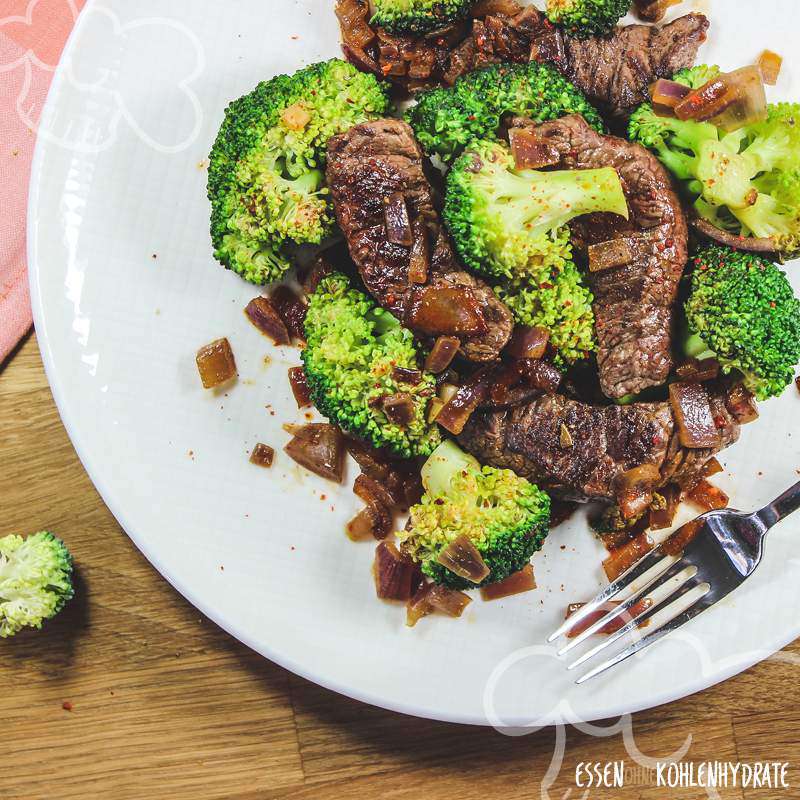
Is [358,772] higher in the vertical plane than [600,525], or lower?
lower

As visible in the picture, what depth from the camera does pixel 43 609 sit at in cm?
309

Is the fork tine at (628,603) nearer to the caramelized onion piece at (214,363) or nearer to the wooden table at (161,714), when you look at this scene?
the wooden table at (161,714)

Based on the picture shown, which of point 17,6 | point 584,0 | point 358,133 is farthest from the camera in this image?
point 17,6

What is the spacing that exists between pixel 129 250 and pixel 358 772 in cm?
243

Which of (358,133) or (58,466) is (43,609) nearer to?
(58,466)

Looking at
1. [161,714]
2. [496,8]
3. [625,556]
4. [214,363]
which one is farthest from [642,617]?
[496,8]

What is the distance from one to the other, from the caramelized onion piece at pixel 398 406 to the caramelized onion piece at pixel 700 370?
1.07 meters

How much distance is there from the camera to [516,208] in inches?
103

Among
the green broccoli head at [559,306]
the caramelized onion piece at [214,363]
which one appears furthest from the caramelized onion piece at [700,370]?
the caramelized onion piece at [214,363]

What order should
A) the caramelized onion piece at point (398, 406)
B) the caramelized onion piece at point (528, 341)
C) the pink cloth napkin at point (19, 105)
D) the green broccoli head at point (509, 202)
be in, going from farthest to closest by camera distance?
1. the pink cloth napkin at point (19, 105)
2. the caramelized onion piece at point (528, 341)
3. the caramelized onion piece at point (398, 406)
4. the green broccoli head at point (509, 202)

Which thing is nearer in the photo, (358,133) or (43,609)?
(358,133)

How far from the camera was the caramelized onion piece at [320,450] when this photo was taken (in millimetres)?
3006

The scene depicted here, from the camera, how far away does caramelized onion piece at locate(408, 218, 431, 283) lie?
106 inches

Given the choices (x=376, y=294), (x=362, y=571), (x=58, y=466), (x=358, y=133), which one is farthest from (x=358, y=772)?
(x=358, y=133)
